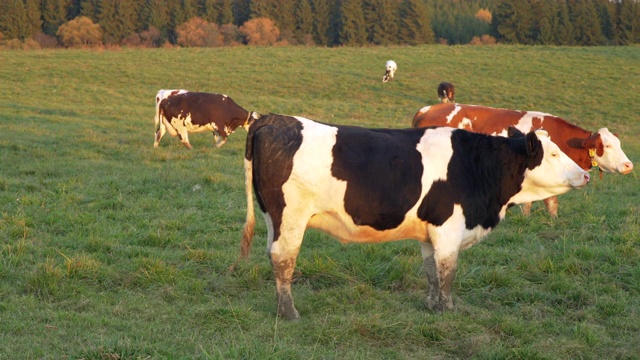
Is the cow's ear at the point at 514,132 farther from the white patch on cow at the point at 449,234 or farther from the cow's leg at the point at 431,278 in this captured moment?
the cow's leg at the point at 431,278

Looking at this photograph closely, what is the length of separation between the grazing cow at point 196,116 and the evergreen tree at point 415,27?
171ft

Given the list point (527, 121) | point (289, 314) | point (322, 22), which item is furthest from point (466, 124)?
point (322, 22)

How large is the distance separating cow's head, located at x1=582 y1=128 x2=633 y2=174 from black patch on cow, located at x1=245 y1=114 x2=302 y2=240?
5.28 metres

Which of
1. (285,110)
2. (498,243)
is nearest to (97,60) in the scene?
(285,110)

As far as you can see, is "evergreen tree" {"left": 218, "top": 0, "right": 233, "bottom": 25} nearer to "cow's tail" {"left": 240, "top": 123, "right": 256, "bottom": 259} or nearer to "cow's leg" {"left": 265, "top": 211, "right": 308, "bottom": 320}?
"cow's tail" {"left": 240, "top": 123, "right": 256, "bottom": 259}

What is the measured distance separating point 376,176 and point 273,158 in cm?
83

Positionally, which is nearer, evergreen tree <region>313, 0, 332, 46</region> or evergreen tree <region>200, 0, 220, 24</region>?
evergreen tree <region>200, 0, 220, 24</region>

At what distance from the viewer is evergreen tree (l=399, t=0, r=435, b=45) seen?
65.9m

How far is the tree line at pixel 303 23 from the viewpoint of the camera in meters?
57.3

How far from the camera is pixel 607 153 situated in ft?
30.2

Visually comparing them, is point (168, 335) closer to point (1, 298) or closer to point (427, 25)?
point (1, 298)

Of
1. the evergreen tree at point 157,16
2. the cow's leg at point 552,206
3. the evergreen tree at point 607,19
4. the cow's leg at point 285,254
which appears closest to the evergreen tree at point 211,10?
the evergreen tree at point 157,16

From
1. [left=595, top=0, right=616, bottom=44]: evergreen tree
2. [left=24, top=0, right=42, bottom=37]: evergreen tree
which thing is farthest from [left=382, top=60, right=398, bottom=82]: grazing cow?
[left=595, top=0, right=616, bottom=44]: evergreen tree

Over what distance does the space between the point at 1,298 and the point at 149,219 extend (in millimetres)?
2973
